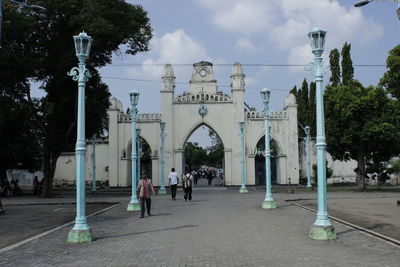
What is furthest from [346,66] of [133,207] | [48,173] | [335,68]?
[133,207]

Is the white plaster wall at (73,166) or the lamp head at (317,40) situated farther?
the white plaster wall at (73,166)

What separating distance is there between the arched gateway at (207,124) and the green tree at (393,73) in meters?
23.2

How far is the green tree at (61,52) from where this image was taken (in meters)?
25.1

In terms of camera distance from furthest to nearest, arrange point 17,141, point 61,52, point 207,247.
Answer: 1. point 17,141
2. point 61,52
3. point 207,247

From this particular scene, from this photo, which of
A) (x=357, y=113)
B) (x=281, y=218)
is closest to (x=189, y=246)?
(x=281, y=218)

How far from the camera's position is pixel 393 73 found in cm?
1959

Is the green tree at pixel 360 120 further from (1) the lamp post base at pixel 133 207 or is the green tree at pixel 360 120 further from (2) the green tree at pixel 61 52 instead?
(1) the lamp post base at pixel 133 207

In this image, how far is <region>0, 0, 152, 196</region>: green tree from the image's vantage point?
987 inches

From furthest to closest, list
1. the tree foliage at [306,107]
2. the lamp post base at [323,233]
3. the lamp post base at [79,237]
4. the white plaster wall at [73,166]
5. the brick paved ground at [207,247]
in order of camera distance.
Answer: the tree foliage at [306,107] < the white plaster wall at [73,166] < the lamp post base at [79,237] < the lamp post base at [323,233] < the brick paved ground at [207,247]

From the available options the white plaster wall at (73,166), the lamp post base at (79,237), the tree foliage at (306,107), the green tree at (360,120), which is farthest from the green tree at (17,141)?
the tree foliage at (306,107)

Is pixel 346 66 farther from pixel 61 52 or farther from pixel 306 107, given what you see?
pixel 61 52

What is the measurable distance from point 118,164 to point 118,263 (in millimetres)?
35960

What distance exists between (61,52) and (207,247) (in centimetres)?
2143

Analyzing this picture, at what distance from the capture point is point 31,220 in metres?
15.5
